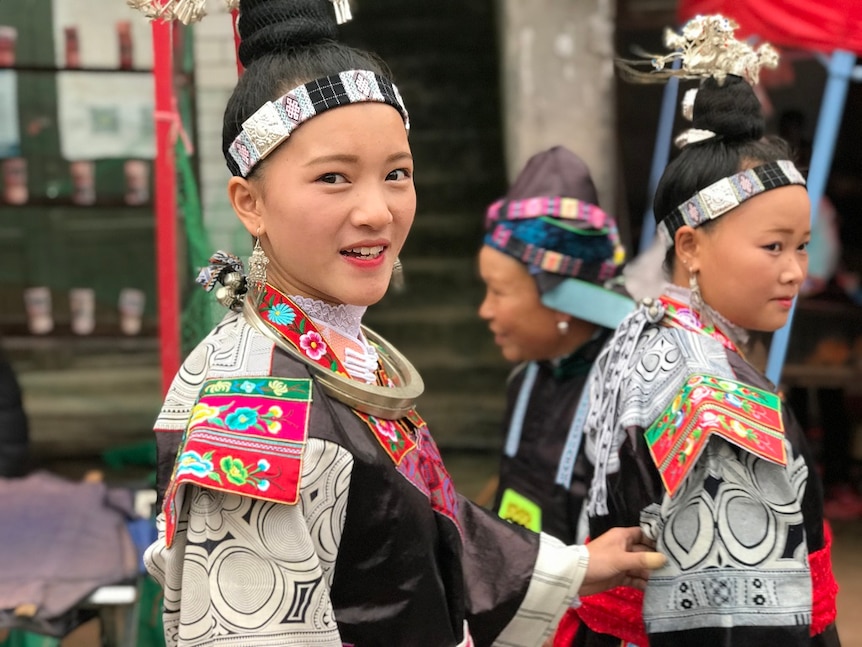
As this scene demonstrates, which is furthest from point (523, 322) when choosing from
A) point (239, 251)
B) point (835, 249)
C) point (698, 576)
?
point (835, 249)

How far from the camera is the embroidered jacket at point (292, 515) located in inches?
60.8

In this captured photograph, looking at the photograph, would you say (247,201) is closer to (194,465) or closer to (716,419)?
(194,465)

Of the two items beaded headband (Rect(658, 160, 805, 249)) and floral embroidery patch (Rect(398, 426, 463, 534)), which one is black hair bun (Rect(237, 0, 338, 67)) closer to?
floral embroidery patch (Rect(398, 426, 463, 534))

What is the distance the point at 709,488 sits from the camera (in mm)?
2045

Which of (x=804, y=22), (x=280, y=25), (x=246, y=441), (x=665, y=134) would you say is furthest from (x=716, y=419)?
(x=665, y=134)

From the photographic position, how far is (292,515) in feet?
5.12

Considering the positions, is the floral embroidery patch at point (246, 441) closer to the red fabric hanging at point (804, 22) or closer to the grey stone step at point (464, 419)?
the red fabric hanging at point (804, 22)

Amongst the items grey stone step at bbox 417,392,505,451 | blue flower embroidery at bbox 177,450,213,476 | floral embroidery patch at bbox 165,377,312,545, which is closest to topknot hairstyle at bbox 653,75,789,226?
floral embroidery patch at bbox 165,377,312,545

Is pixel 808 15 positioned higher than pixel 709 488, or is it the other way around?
pixel 808 15

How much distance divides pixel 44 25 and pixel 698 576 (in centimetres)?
465

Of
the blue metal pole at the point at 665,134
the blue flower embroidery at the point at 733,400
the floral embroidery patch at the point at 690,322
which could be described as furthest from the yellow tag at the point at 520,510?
the blue metal pole at the point at 665,134

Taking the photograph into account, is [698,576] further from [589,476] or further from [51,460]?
[51,460]

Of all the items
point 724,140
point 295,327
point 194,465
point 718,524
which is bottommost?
point 718,524

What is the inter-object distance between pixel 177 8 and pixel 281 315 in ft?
1.69
